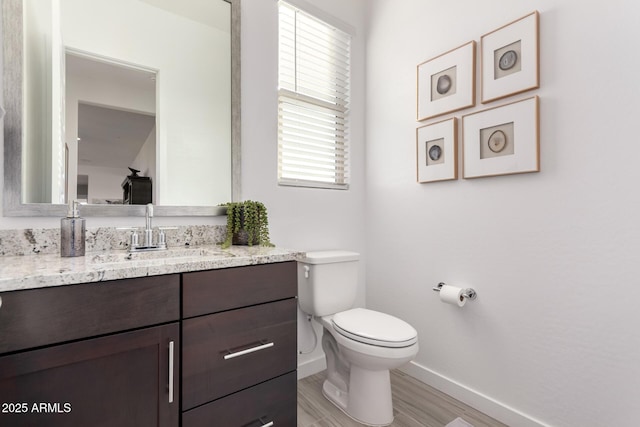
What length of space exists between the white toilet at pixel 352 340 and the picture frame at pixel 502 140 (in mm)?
891

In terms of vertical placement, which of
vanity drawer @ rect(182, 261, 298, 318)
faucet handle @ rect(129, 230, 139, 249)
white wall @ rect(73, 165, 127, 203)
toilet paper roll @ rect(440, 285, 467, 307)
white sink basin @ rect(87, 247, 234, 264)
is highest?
white wall @ rect(73, 165, 127, 203)

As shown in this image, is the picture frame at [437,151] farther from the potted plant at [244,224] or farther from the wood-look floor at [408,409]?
the wood-look floor at [408,409]

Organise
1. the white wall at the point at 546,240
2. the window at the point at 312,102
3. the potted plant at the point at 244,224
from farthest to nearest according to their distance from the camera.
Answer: the window at the point at 312,102 < the potted plant at the point at 244,224 < the white wall at the point at 546,240

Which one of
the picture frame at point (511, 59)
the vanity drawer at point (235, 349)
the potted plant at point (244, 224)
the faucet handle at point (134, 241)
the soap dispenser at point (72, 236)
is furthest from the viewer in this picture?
the potted plant at point (244, 224)

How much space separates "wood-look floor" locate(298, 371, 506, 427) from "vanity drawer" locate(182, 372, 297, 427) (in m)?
0.45

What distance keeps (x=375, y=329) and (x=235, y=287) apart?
0.78 m

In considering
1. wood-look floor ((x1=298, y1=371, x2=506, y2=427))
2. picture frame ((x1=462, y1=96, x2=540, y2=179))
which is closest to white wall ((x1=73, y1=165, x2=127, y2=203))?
wood-look floor ((x1=298, y1=371, x2=506, y2=427))

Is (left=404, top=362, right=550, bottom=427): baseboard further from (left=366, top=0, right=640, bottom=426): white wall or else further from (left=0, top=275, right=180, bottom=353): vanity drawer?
(left=0, top=275, right=180, bottom=353): vanity drawer

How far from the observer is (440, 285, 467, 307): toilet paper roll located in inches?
64.8

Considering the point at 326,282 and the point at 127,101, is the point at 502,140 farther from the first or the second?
the point at 127,101

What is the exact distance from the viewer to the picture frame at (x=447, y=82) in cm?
166

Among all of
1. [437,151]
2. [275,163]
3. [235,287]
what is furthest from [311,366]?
[437,151]

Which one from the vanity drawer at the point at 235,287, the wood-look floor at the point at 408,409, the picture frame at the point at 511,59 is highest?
the picture frame at the point at 511,59

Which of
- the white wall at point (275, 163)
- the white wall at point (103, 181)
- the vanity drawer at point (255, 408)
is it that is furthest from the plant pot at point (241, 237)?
the vanity drawer at point (255, 408)
